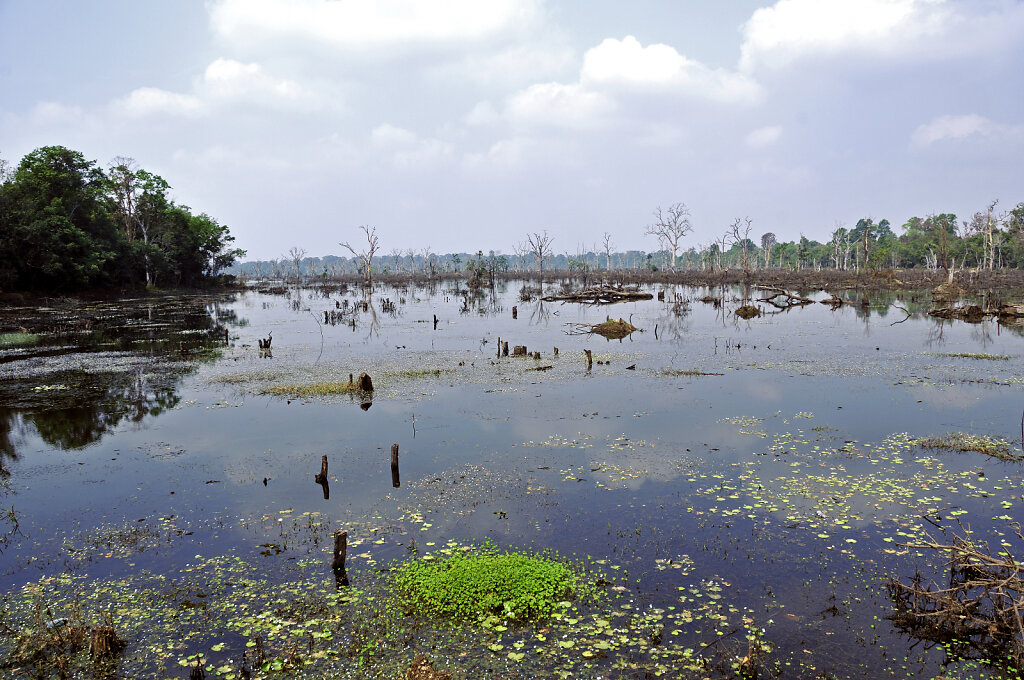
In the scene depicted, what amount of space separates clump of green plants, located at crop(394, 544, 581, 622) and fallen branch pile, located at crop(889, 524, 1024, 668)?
14.0ft

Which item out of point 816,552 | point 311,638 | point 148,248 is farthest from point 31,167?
point 816,552

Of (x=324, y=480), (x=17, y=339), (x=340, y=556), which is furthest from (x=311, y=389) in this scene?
(x=17, y=339)

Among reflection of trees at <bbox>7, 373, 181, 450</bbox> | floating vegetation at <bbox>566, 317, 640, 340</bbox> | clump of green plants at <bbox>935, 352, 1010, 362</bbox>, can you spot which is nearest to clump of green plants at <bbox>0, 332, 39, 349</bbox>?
reflection of trees at <bbox>7, 373, 181, 450</bbox>

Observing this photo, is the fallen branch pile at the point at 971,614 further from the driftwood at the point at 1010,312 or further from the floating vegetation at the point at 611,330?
the driftwood at the point at 1010,312

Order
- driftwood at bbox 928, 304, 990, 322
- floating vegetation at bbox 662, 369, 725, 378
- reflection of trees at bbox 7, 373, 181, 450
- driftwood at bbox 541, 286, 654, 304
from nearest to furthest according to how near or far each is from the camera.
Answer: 1. reflection of trees at bbox 7, 373, 181, 450
2. floating vegetation at bbox 662, 369, 725, 378
3. driftwood at bbox 928, 304, 990, 322
4. driftwood at bbox 541, 286, 654, 304

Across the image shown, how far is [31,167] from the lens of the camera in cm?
5500

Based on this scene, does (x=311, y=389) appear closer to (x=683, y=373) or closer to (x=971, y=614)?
(x=683, y=373)

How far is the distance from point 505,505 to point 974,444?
36.6 feet

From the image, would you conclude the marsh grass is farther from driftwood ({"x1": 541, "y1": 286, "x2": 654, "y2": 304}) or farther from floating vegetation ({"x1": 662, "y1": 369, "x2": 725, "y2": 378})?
driftwood ({"x1": 541, "y1": 286, "x2": 654, "y2": 304})

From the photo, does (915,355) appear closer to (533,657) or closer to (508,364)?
(508,364)

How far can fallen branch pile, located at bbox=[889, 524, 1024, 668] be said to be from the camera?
670 cm

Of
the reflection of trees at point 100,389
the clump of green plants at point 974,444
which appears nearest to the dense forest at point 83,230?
the reflection of trees at point 100,389

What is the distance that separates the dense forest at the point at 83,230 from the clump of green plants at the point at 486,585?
52.7 meters

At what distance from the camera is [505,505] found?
11023 mm
